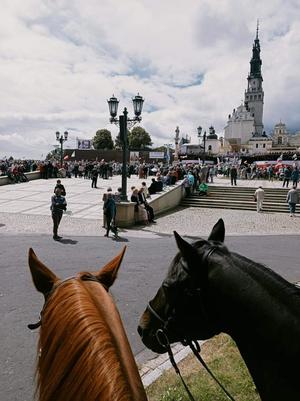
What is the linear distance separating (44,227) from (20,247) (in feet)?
12.0

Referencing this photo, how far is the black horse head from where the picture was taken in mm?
2129

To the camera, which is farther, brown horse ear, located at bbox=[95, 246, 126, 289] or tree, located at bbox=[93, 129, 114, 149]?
tree, located at bbox=[93, 129, 114, 149]

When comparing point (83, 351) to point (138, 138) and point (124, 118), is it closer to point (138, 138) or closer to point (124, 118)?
point (124, 118)

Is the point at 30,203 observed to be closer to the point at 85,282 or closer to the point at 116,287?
the point at 116,287

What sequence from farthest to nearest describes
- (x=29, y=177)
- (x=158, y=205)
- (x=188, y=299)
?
(x=29, y=177)
(x=158, y=205)
(x=188, y=299)

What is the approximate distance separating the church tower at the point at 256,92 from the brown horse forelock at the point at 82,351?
525 ft

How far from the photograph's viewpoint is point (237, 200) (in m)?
23.7

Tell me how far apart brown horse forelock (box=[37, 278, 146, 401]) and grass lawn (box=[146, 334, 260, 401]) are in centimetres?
305

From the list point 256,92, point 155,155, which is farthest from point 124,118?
point 256,92

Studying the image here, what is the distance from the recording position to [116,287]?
7883 mm

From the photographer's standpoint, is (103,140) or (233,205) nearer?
(233,205)

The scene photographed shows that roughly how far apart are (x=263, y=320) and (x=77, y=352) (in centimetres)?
107

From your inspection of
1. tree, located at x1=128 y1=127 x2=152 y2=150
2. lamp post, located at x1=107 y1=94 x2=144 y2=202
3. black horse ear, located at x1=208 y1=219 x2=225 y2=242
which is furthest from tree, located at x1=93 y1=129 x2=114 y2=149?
black horse ear, located at x1=208 y1=219 x2=225 y2=242

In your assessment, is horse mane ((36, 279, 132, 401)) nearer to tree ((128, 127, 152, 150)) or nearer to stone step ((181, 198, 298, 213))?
stone step ((181, 198, 298, 213))
